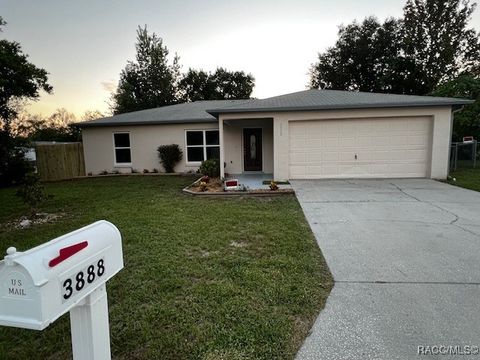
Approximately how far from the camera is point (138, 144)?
15.2m

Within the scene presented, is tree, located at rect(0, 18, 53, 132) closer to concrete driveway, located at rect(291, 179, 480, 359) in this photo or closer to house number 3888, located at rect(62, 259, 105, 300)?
concrete driveway, located at rect(291, 179, 480, 359)

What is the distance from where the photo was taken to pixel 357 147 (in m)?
→ 10.8

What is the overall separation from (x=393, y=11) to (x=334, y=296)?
33212mm

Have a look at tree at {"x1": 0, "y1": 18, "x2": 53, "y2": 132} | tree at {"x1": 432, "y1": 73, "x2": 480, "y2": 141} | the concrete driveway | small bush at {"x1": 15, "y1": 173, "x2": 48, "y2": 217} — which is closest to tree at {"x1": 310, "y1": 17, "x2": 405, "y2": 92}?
tree at {"x1": 432, "y1": 73, "x2": 480, "y2": 141}

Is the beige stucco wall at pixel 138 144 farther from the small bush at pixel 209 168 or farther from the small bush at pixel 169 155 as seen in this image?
the small bush at pixel 209 168

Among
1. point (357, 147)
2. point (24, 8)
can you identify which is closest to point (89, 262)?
point (357, 147)

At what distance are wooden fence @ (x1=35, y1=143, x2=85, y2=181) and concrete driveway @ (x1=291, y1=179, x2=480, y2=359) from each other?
13.1m

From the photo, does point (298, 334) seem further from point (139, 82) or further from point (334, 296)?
point (139, 82)

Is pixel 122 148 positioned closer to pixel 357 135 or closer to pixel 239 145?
pixel 239 145

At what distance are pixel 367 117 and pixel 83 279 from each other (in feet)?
36.2

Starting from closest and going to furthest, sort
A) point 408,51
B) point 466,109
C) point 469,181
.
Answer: point 469,181, point 466,109, point 408,51

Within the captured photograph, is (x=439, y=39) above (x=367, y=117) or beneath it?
above

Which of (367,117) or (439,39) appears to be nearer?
(367,117)

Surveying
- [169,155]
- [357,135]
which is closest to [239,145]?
[169,155]
